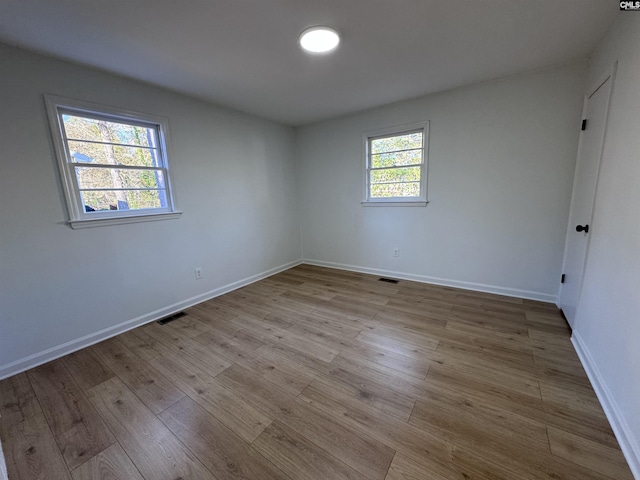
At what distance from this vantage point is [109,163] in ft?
7.85

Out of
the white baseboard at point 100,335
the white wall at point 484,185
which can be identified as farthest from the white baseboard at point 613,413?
the white baseboard at point 100,335

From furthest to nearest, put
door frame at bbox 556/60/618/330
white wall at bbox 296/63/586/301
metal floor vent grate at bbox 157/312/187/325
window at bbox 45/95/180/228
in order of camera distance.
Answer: metal floor vent grate at bbox 157/312/187/325 < white wall at bbox 296/63/586/301 < window at bbox 45/95/180/228 < door frame at bbox 556/60/618/330

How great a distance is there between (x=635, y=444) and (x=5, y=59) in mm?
4475

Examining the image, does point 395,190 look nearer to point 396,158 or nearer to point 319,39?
point 396,158

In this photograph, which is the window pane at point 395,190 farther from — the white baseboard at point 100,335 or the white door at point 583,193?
the white baseboard at point 100,335

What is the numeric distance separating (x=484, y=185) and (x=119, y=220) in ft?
13.1

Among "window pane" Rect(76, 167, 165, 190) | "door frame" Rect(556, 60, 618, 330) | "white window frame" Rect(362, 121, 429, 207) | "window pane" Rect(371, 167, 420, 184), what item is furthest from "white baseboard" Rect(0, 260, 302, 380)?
"door frame" Rect(556, 60, 618, 330)

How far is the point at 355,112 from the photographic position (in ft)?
12.1

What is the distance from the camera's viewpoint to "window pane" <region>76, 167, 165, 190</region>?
2.26 m

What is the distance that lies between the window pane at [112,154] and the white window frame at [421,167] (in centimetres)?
273

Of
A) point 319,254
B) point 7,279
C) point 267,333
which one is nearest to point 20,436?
point 7,279

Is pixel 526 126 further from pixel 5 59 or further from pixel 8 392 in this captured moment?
pixel 8 392

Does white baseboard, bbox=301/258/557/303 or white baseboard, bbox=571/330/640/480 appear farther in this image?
white baseboard, bbox=301/258/557/303

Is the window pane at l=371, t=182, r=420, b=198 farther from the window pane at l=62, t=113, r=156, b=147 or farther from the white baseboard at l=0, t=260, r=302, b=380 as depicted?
the window pane at l=62, t=113, r=156, b=147
